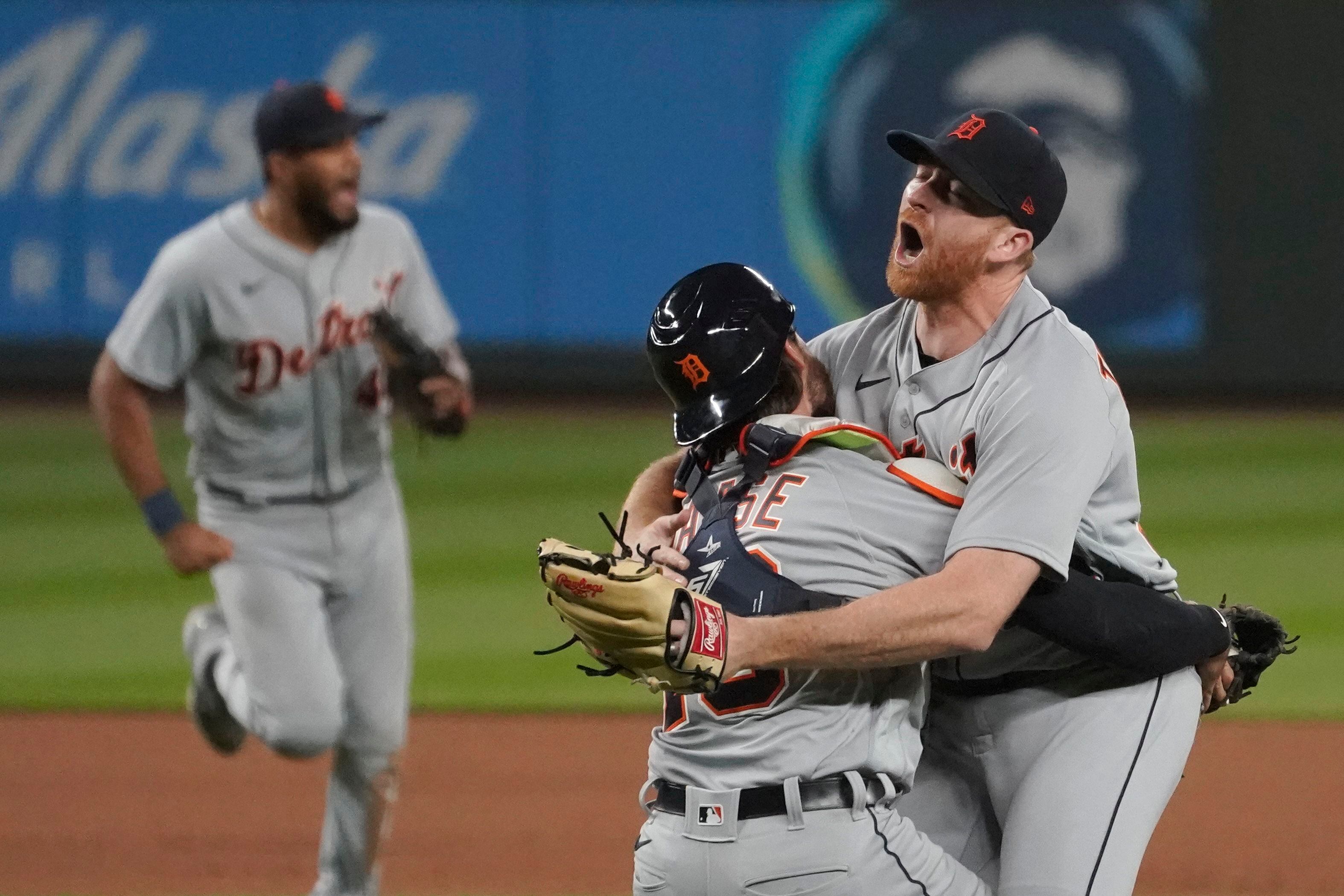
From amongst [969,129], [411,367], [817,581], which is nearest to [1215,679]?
[817,581]

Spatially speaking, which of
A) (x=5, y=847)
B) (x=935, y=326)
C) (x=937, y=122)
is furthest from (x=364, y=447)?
(x=937, y=122)

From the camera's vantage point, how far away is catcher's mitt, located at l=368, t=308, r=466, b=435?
564 cm

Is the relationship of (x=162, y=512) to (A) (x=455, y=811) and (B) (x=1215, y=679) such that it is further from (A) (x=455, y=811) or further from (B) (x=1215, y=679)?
(B) (x=1215, y=679)

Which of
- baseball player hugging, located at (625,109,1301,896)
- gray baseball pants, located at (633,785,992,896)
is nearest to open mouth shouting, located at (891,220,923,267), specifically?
baseball player hugging, located at (625,109,1301,896)

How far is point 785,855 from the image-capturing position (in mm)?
2789

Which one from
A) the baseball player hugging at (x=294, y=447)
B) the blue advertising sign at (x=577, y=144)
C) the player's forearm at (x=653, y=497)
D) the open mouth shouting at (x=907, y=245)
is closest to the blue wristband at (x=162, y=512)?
the baseball player hugging at (x=294, y=447)

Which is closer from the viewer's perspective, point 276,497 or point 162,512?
point 162,512

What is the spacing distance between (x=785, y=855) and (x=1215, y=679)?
45.3 inches

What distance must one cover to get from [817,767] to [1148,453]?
10.6 m

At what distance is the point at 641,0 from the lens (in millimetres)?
14562

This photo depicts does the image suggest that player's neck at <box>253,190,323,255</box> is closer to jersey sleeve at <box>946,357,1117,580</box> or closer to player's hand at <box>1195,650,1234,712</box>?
jersey sleeve at <box>946,357,1117,580</box>

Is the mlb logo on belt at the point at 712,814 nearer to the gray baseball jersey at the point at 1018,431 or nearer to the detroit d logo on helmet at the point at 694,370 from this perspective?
the gray baseball jersey at the point at 1018,431

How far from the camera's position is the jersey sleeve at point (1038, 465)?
288cm

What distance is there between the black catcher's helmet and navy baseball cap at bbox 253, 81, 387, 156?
2.90 metres
